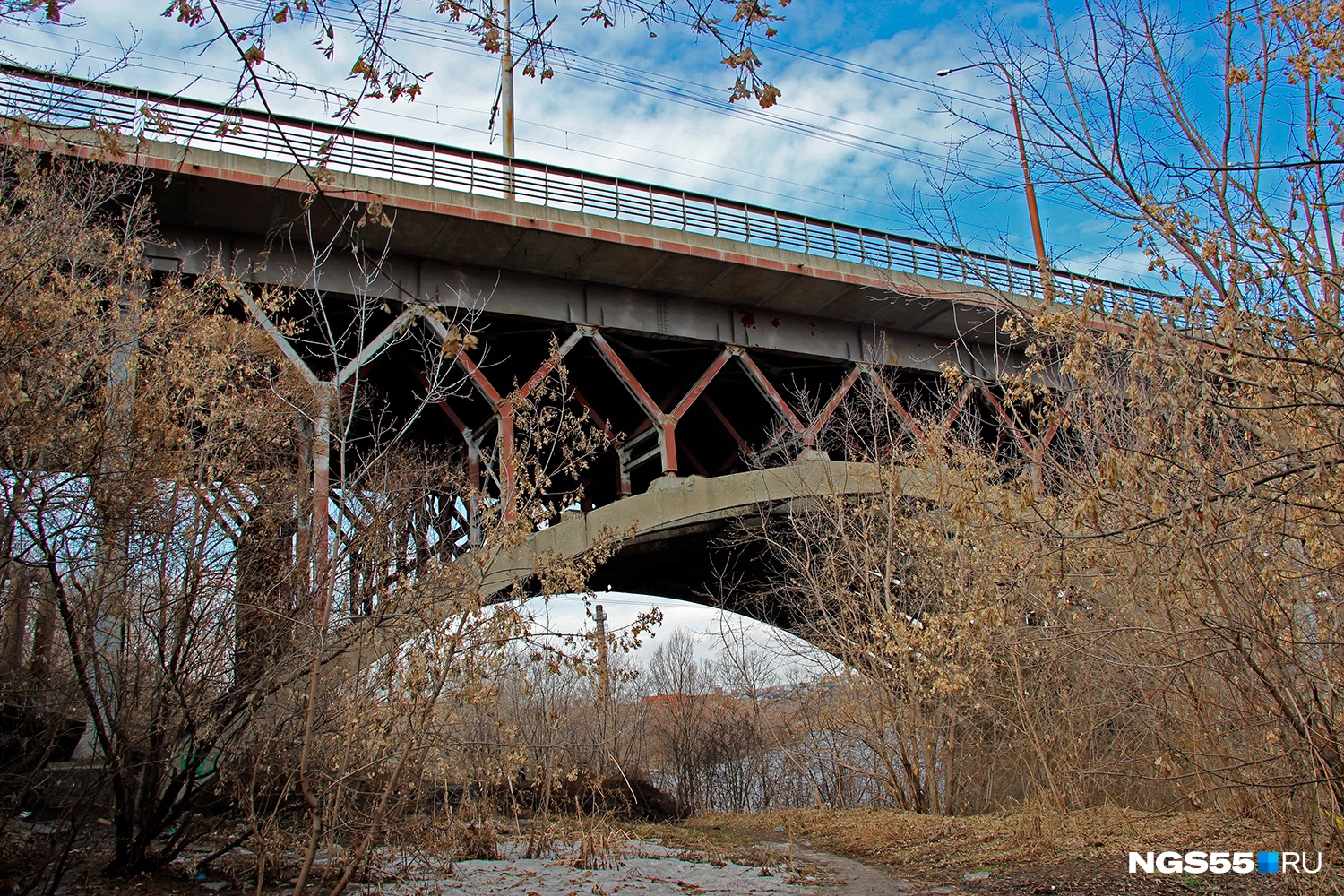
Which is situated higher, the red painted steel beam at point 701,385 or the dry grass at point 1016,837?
the red painted steel beam at point 701,385

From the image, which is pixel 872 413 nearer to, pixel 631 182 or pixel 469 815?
pixel 631 182

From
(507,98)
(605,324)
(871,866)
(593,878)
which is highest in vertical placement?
(507,98)

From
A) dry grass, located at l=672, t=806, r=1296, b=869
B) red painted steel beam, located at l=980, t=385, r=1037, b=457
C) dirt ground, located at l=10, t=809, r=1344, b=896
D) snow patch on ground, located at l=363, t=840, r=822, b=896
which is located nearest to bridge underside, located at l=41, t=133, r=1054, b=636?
red painted steel beam, located at l=980, t=385, r=1037, b=457

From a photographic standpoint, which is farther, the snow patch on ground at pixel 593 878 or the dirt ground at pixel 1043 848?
the snow patch on ground at pixel 593 878

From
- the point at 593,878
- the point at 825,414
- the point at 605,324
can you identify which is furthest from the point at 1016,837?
the point at 605,324

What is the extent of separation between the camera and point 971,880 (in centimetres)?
904

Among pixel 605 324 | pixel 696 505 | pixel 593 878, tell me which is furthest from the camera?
pixel 605 324

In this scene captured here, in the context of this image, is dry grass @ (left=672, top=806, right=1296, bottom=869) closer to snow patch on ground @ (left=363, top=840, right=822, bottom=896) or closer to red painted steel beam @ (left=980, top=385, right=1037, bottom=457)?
snow patch on ground @ (left=363, top=840, right=822, bottom=896)

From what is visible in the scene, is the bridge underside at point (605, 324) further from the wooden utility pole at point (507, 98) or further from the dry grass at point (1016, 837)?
the dry grass at point (1016, 837)

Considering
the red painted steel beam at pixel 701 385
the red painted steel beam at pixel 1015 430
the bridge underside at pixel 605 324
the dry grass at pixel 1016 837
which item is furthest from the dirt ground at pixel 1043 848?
the red painted steel beam at pixel 701 385

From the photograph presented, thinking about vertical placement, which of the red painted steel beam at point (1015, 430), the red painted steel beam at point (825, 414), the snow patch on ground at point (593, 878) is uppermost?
the red painted steel beam at point (825, 414)

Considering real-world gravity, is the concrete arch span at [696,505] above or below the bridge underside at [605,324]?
below

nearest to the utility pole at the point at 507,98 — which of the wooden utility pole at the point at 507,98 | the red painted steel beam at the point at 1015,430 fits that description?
the wooden utility pole at the point at 507,98

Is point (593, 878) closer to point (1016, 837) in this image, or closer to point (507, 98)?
point (1016, 837)
